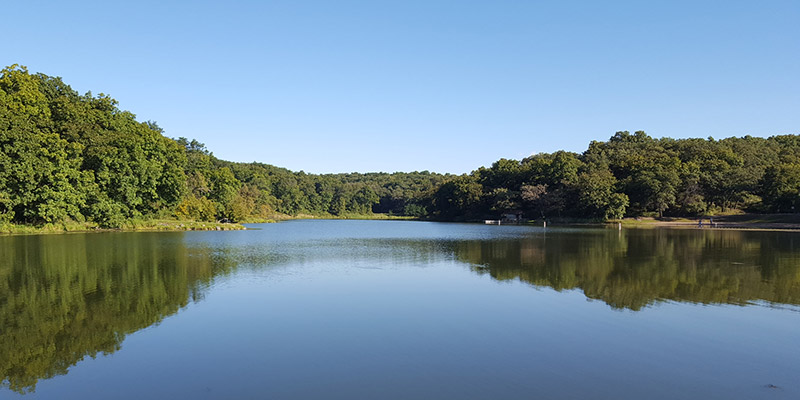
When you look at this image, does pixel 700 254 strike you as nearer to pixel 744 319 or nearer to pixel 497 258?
pixel 497 258

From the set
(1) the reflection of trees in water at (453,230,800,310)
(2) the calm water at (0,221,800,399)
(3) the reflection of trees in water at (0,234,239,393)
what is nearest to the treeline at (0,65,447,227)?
(3) the reflection of trees in water at (0,234,239,393)

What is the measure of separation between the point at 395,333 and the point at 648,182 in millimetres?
60224

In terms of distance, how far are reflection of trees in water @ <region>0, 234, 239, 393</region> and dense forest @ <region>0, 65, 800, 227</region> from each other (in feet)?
50.3

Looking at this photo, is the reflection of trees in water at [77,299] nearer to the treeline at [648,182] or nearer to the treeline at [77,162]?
the treeline at [77,162]

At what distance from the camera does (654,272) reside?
52.4 ft

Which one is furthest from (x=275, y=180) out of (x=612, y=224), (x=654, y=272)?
(x=654, y=272)

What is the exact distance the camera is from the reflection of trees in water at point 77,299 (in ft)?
23.0

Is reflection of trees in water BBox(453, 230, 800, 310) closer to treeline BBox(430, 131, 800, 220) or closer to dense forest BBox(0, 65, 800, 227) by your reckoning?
dense forest BBox(0, 65, 800, 227)

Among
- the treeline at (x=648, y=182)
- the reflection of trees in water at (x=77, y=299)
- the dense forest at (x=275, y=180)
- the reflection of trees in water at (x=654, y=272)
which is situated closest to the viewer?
the reflection of trees in water at (x=77, y=299)

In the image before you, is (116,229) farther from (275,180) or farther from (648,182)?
(275,180)

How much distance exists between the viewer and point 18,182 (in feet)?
102

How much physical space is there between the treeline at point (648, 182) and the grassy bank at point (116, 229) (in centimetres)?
4559

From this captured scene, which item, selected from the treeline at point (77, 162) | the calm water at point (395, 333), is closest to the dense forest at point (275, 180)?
the treeline at point (77, 162)

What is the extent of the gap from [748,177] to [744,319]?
6179 cm
